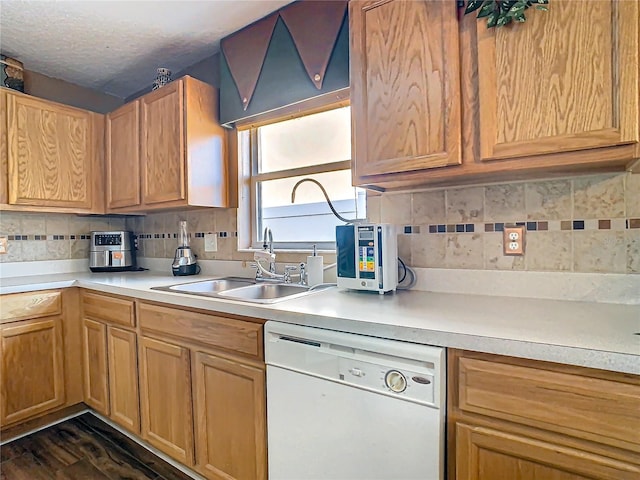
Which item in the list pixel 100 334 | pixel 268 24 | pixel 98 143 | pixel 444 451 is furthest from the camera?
pixel 98 143

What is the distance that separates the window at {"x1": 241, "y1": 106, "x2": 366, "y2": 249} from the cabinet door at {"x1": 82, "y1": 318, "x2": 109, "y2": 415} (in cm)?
103

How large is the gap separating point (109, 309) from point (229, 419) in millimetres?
1041

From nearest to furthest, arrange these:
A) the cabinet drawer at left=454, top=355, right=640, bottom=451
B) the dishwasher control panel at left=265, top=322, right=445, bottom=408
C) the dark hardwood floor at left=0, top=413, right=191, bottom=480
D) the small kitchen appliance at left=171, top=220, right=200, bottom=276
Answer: the cabinet drawer at left=454, top=355, right=640, bottom=451 → the dishwasher control panel at left=265, top=322, right=445, bottom=408 → the dark hardwood floor at left=0, top=413, right=191, bottom=480 → the small kitchen appliance at left=171, top=220, right=200, bottom=276

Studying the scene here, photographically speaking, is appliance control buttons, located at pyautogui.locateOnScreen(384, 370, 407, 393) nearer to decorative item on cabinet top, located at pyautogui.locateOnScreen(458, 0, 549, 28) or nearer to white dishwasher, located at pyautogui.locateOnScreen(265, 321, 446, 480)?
white dishwasher, located at pyautogui.locateOnScreen(265, 321, 446, 480)

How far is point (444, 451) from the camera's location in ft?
3.09

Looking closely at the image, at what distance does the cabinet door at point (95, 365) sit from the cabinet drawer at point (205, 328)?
0.51 metres

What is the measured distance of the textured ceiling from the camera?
184 centimetres

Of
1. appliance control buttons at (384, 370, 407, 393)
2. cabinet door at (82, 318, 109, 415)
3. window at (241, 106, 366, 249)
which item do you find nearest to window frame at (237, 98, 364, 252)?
window at (241, 106, 366, 249)

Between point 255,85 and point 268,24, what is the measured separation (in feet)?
1.04

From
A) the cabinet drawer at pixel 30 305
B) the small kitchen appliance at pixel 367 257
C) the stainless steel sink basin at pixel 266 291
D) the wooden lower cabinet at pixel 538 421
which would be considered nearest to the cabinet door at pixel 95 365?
the cabinet drawer at pixel 30 305

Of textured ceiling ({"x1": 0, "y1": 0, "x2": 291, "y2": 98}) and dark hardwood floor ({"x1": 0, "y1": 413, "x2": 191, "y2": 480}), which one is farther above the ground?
textured ceiling ({"x1": 0, "y1": 0, "x2": 291, "y2": 98})

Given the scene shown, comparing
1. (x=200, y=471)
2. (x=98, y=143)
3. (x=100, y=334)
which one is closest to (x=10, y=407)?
(x=100, y=334)

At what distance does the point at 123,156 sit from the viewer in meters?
2.48

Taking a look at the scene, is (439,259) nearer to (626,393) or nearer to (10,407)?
(626,393)
